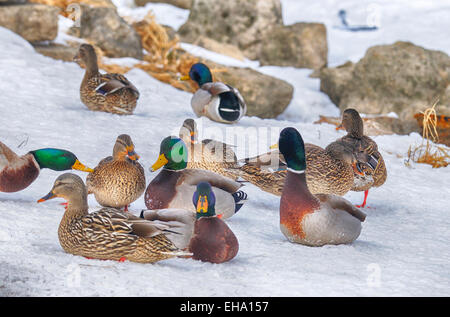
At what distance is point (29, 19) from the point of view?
939cm

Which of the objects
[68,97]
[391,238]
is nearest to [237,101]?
[68,97]

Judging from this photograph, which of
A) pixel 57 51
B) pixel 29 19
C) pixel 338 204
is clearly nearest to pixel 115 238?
pixel 338 204

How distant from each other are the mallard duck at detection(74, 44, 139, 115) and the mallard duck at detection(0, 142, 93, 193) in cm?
250

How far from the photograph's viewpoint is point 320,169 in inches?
202

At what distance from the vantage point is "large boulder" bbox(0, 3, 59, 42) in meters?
9.38

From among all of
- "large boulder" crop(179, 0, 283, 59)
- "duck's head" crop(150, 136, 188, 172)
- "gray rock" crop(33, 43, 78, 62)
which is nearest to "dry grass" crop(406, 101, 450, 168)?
"duck's head" crop(150, 136, 188, 172)

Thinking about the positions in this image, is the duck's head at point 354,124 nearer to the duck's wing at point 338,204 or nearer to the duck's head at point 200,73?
the duck's wing at point 338,204

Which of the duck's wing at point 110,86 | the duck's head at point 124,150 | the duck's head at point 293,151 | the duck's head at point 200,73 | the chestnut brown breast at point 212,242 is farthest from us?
the duck's head at point 200,73

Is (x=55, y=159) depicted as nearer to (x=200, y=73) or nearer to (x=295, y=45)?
(x=200, y=73)

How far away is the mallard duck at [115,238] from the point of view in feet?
11.6

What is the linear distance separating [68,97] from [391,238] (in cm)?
436

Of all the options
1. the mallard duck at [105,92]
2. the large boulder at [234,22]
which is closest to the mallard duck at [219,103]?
the mallard duck at [105,92]

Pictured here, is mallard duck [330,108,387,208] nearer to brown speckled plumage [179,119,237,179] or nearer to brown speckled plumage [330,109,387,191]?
brown speckled plumage [330,109,387,191]

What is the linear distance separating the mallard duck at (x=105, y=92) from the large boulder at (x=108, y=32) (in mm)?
3231
